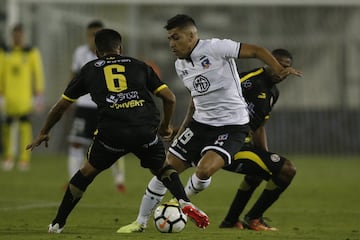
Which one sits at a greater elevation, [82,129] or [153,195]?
[153,195]

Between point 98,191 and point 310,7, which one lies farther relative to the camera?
point 310,7

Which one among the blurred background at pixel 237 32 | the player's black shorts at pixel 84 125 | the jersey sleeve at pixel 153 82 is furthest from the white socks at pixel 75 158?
the blurred background at pixel 237 32

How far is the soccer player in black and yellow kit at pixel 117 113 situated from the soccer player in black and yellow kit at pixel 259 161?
1172mm

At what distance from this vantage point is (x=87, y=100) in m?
16.0

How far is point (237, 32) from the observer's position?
88.9 ft

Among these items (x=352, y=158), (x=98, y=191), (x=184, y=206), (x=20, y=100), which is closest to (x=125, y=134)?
(x=184, y=206)

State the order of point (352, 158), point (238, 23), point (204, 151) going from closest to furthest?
1. point (204, 151)
2. point (352, 158)
3. point (238, 23)

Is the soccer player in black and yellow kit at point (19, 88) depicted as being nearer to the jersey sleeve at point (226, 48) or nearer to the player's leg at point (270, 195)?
the player's leg at point (270, 195)

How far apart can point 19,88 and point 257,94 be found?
11665mm

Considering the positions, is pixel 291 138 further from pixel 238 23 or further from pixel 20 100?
pixel 20 100

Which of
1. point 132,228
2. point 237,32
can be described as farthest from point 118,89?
point 237,32

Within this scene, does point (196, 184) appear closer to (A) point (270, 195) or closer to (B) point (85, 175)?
(A) point (270, 195)

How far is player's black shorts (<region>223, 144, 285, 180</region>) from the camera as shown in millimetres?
11180

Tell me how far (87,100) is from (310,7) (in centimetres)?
1254
